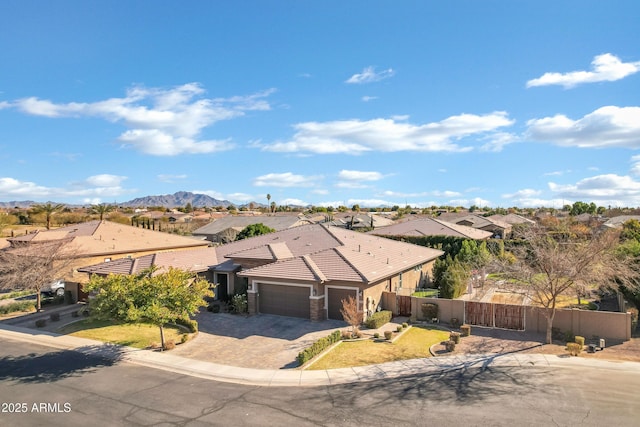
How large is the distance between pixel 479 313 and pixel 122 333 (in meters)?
23.4

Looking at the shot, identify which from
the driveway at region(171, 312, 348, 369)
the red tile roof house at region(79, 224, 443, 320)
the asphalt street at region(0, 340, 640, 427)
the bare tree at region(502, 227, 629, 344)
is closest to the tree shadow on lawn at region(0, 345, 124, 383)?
the asphalt street at region(0, 340, 640, 427)

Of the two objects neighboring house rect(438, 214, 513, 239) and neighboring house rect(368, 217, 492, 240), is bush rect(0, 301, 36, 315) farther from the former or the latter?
neighboring house rect(438, 214, 513, 239)

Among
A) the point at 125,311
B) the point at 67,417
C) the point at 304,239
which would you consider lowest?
the point at 67,417

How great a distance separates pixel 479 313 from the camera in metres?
27.8

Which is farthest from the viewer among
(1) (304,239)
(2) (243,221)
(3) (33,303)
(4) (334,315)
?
(2) (243,221)

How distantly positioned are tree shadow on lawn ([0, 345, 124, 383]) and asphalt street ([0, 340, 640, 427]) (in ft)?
0.36

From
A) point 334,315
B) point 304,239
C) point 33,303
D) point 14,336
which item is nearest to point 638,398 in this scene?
point 334,315

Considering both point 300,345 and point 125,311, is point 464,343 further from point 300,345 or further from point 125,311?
point 125,311

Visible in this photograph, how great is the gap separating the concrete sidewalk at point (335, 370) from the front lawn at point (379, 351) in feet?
2.21

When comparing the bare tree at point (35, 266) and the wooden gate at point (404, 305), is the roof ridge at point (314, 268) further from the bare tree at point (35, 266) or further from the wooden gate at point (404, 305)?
the bare tree at point (35, 266)

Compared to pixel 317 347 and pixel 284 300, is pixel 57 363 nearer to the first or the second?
pixel 317 347

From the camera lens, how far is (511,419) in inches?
603

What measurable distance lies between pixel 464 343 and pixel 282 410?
43.0 ft

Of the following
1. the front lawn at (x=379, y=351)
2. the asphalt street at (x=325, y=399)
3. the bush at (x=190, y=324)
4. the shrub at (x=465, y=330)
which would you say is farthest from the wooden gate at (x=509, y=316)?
the bush at (x=190, y=324)
